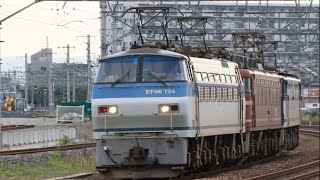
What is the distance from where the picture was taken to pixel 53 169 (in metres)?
23.7

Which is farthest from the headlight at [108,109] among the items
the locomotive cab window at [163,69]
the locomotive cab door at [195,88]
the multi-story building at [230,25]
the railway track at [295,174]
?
the multi-story building at [230,25]

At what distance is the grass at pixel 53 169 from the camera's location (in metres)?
21.4

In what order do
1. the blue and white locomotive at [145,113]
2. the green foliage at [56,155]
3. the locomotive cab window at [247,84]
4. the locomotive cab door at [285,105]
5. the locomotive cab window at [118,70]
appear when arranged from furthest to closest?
1. the locomotive cab door at [285,105]
2. the green foliage at [56,155]
3. the locomotive cab window at [247,84]
4. the locomotive cab window at [118,70]
5. the blue and white locomotive at [145,113]

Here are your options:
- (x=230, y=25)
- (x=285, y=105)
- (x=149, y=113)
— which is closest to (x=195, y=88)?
(x=149, y=113)

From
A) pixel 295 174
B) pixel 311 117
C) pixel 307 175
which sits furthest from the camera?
pixel 311 117

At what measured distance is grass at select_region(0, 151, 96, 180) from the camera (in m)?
21.4

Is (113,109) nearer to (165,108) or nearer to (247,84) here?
(165,108)

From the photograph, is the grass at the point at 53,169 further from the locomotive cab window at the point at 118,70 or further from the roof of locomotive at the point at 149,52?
the roof of locomotive at the point at 149,52

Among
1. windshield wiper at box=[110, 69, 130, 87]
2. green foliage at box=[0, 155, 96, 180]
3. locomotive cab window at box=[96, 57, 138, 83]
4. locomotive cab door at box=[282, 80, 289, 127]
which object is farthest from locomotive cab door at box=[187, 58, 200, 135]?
locomotive cab door at box=[282, 80, 289, 127]

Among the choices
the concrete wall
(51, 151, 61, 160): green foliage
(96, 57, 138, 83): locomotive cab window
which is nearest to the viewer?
(96, 57, 138, 83): locomotive cab window

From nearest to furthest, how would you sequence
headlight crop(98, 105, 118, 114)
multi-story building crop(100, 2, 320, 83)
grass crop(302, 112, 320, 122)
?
headlight crop(98, 105, 118, 114), multi-story building crop(100, 2, 320, 83), grass crop(302, 112, 320, 122)

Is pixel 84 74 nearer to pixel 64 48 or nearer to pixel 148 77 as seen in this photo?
pixel 64 48

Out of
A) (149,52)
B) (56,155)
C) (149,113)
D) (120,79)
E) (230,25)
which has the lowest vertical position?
(56,155)

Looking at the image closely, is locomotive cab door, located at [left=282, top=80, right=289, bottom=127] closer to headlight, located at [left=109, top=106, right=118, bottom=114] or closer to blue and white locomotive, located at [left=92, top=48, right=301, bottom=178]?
blue and white locomotive, located at [left=92, top=48, right=301, bottom=178]
